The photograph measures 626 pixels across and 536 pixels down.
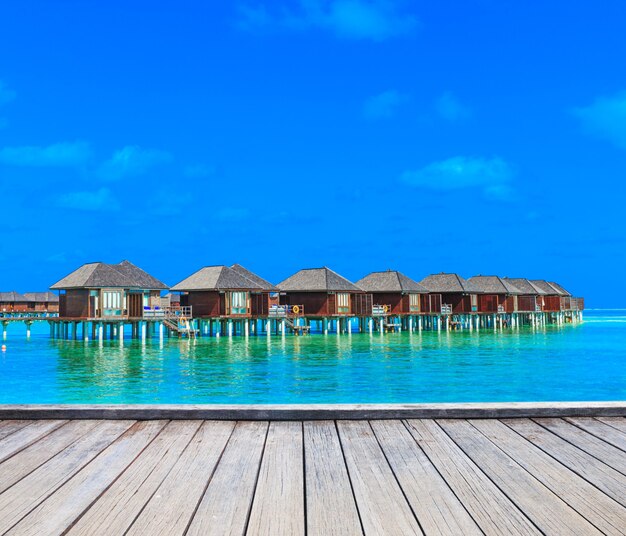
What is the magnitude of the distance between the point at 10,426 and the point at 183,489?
2094 millimetres

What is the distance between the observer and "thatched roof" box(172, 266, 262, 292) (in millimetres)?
50125

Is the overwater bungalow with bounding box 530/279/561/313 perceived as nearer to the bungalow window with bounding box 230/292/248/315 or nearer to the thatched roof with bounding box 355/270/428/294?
the thatched roof with bounding box 355/270/428/294

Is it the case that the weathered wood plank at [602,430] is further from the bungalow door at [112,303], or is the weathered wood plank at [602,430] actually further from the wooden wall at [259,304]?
the wooden wall at [259,304]

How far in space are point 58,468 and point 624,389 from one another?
23762 millimetres

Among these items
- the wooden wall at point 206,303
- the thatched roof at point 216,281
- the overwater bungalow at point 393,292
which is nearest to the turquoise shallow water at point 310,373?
the wooden wall at point 206,303

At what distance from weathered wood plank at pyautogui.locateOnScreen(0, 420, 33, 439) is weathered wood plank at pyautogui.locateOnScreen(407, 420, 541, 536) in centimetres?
275

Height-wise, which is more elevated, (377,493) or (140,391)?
(377,493)

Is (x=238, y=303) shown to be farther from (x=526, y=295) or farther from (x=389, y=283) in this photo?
(x=526, y=295)

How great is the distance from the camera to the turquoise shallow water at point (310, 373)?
21131 millimetres

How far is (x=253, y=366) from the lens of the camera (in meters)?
30.1

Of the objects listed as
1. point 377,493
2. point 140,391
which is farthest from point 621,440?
point 140,391

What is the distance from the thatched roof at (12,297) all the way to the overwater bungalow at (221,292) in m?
51.1

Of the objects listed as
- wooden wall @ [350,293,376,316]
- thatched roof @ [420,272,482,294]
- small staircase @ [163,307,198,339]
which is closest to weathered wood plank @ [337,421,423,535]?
small staircase @ [163,307,198,339]

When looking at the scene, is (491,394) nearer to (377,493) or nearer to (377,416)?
(377,416)
